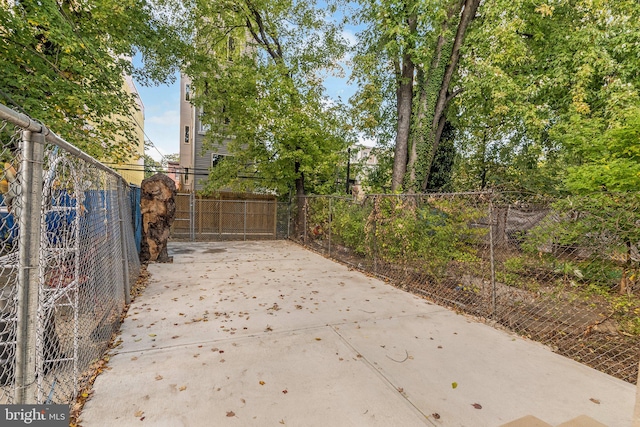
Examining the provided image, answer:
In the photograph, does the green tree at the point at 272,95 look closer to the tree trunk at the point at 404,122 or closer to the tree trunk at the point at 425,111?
the tree trunk at the point at 404,122

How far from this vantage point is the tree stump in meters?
7.36

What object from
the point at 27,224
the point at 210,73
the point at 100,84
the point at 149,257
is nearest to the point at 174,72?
the point at 210,73

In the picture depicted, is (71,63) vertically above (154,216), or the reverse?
(71,63)

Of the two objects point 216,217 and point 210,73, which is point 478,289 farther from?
point 210,73

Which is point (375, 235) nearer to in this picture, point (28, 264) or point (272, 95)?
point (28, 264)

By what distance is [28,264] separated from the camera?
1.42 metres

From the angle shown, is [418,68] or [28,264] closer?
[28,264]

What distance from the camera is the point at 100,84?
6793 millimetres

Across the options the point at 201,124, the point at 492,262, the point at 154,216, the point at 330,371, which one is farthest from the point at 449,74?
the point at 201,124

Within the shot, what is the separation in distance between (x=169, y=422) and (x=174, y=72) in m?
12.9

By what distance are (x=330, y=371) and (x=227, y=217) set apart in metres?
10.8

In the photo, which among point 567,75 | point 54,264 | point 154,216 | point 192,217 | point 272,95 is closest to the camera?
point 54,264

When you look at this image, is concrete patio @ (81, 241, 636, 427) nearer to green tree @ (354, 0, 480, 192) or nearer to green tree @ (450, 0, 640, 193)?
green tree @ (450, 0, 640, 193)

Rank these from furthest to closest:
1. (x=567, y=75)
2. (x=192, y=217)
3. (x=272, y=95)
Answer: (x=192, y=217) → (x=272, y=95) → (x=567, y=75)
